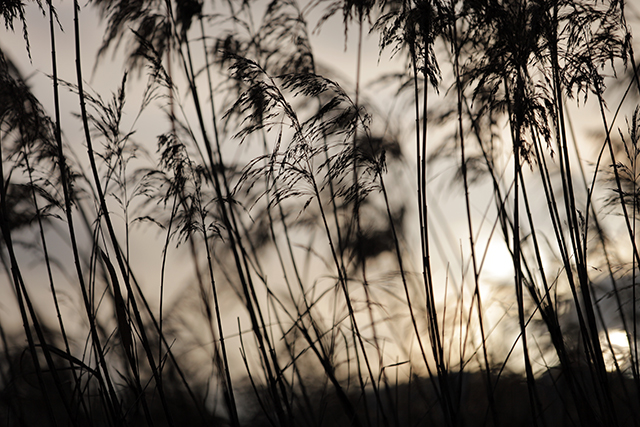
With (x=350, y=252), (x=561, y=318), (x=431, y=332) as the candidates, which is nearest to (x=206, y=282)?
(x=350, y=252)

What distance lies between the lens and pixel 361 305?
215 cm

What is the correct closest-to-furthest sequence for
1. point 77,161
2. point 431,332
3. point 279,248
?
point 431,332 < point 77,161 < point 279,248

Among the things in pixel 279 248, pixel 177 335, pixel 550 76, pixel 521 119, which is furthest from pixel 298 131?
pixel 177 335

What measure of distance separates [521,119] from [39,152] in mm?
1939

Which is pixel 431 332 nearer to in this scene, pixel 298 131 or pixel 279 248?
pixel 298 131

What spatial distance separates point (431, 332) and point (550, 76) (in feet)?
3.04

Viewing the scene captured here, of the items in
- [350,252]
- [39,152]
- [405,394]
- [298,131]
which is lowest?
[405,394]

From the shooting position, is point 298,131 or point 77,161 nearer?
point 298,131

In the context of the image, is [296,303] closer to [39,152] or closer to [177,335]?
[177,335]

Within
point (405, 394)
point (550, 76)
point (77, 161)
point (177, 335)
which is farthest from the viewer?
point (177, 335)

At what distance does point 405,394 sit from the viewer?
8.13 feet

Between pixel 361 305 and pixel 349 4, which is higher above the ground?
pixel 349 4

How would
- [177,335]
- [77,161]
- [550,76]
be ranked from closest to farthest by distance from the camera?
[550,76]
[77,161]
[177,335]

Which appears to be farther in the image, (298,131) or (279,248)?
(279,248)
